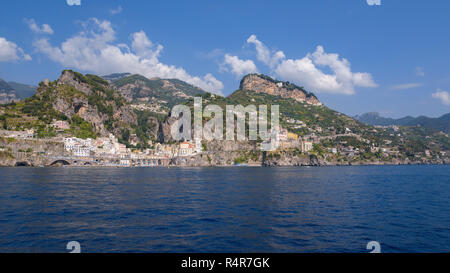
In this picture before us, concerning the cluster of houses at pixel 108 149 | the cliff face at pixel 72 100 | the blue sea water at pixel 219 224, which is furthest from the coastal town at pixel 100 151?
the blue sea water at pixel 219 224

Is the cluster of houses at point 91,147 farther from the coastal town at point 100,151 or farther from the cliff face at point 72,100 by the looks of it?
the cliff face at point 72,100

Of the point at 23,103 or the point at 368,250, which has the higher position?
the point at 23,103

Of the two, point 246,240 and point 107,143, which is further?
point 107,143

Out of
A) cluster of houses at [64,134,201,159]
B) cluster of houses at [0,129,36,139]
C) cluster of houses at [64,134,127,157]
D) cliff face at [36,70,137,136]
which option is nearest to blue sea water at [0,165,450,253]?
cluster of houses at [0,129,36,139]

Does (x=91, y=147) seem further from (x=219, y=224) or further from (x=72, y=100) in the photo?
(x=219, y=224)

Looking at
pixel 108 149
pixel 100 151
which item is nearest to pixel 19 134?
pixel 100 151

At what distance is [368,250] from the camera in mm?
17094

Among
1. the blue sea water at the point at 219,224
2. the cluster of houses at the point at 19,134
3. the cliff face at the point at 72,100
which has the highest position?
the cliff face at the point at 72,100

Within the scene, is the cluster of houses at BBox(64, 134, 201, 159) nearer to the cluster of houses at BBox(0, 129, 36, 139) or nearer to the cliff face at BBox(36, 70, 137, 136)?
the cliff face at BBox(36, 70, 137, 136)

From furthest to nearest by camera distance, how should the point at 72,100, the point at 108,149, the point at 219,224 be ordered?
1. the point at 72,100
2. the point at 108,149
3. the point at 219,224

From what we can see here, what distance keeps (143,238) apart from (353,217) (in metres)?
18.4
